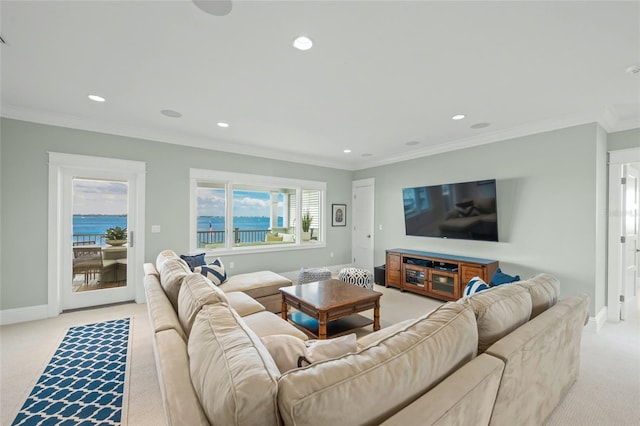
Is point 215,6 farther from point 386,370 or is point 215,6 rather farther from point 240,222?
point 240,222

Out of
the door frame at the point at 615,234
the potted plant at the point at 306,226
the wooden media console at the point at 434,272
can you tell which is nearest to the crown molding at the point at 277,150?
the door frame at the point at 615,234

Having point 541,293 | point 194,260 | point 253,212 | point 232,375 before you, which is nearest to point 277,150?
point 253,212

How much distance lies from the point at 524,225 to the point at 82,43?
17.3 feet

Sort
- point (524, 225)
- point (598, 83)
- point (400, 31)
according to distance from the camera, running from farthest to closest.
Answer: point (524, 225) → point (598, 83) → point (400, 31)

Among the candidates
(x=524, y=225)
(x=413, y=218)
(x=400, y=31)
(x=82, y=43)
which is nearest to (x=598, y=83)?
(x=524, y=225)

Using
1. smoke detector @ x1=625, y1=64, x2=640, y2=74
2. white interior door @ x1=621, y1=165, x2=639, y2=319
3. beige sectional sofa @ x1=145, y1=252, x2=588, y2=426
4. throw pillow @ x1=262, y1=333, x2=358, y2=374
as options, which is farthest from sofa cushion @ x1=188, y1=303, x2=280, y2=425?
white interior door @ x1=621, y1=165, x2=639, y2=319

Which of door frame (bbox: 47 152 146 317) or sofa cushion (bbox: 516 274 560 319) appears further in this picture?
door frame (bbox: 47 152 146 317)

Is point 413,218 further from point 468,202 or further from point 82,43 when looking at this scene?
point 82,43

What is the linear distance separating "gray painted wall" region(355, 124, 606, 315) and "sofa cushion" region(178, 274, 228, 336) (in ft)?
13.8

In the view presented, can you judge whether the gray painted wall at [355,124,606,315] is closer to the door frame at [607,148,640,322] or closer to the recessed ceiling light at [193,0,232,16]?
the door frame at [607,148,640,322]

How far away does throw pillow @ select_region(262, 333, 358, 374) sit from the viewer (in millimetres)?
1142

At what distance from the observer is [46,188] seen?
11.9 feet

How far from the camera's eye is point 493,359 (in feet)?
3.97

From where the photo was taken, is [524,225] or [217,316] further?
[524,225]
